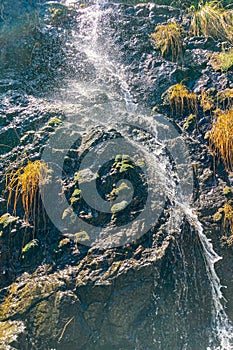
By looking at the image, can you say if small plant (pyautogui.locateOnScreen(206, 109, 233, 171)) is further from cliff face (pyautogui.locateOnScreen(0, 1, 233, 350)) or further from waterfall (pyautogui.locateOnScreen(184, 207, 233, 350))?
waterfall (pyautogui.locateOnScreen(184, 207, 233, 350))

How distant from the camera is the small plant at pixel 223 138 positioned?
4414mm

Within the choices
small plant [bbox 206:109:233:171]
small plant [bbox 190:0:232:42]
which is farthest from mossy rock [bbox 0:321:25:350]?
small plant [bbox 190:0:232:42]

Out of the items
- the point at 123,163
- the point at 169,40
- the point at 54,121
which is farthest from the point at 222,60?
the point at 54,121

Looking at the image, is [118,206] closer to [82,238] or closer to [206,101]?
[82,238]

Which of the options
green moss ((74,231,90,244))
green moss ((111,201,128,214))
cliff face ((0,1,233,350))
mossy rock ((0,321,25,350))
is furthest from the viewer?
green moss ((111,201,128,214))

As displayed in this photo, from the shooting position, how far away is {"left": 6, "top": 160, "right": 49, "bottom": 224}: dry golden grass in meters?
4.20

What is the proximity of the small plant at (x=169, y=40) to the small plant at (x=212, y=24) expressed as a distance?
11.1 inches

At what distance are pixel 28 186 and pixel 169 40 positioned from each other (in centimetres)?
344

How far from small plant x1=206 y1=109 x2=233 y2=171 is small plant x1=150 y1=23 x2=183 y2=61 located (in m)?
1.76

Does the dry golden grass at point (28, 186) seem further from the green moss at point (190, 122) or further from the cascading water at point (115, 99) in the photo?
the green moss at point (190, 122)

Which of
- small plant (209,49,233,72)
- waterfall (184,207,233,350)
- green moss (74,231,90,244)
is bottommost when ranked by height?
waterfall (184,207,233,350)

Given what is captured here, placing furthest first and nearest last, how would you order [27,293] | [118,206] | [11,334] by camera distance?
[118,206], [27,293], [11,334]

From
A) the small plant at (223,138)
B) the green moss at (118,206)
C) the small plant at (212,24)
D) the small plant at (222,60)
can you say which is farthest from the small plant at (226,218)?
the small plant at (212,24)

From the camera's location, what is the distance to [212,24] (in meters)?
6.31
